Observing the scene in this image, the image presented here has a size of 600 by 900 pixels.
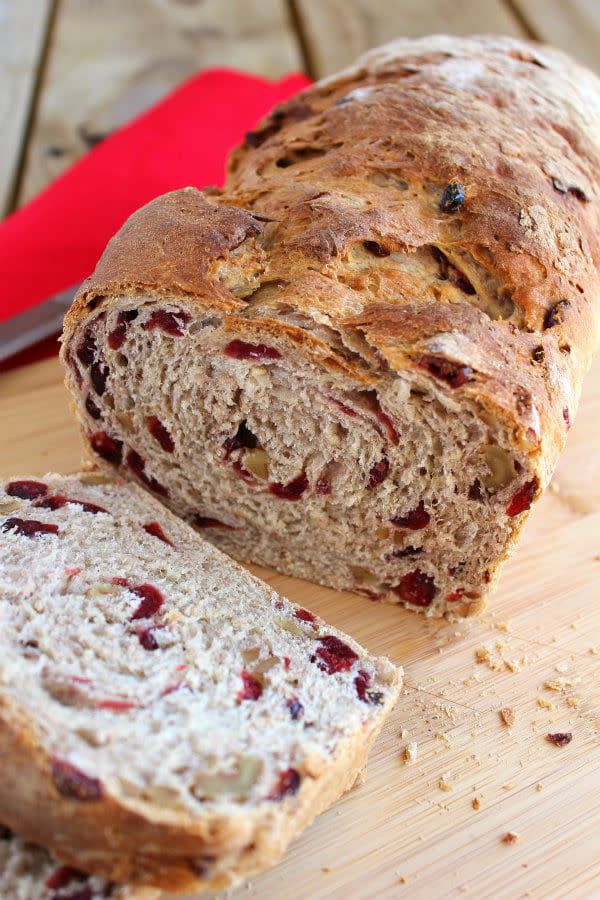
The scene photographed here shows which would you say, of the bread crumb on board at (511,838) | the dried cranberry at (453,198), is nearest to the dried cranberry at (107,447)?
the dried cranberry at (453,198)

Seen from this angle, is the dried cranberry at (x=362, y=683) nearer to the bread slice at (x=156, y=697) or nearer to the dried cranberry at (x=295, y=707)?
the bread slice at (x=156, y=697)

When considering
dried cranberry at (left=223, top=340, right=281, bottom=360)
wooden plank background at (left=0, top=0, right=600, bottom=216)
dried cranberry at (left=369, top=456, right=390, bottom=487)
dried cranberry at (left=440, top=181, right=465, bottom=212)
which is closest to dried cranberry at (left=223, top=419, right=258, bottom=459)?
dried cranberry at (left=223, top=340, right=281, bottom=360)

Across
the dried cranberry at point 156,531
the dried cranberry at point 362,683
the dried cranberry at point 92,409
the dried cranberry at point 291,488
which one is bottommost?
the dried cranberry at point 362,683

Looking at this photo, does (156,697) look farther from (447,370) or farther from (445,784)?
(447,370)

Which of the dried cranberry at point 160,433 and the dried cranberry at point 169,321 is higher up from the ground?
the dried cranberry at point 169,321

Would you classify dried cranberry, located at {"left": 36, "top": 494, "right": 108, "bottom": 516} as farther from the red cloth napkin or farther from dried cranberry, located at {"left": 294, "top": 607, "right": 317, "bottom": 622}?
the red cloth napkin

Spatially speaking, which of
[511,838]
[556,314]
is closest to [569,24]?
[556,314]

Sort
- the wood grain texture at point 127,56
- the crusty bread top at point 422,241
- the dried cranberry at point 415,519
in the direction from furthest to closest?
1. the wood grain texture at point 127,56
2. the dried cranberry at point 415,519
3. the crusty bread top at point 422,241
